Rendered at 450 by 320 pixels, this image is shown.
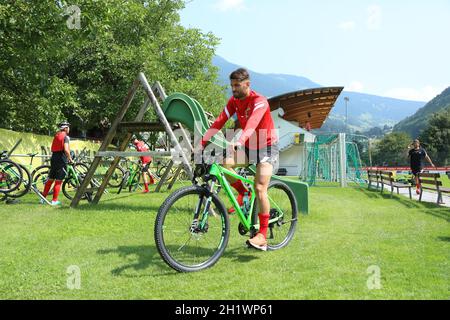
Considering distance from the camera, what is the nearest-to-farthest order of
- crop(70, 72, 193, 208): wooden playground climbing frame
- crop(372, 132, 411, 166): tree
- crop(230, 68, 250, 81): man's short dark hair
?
1. crop(230, 68, 250, 81): man's short dark hair
2. crop(70, 72, 193, 208): wooden playground climbing frame
3. crop(372, 132, 411, 166): tree

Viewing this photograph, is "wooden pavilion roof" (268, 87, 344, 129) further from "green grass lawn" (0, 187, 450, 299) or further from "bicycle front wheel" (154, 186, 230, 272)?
"bicycle front wheel" (154, 186, 230, 272)

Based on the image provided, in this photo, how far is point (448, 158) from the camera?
266ft

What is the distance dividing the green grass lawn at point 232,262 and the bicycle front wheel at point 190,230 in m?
0.17

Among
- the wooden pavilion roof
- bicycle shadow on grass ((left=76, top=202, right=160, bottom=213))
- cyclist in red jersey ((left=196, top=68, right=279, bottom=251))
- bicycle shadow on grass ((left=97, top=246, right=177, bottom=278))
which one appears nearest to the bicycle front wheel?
bicycle shadow on grass ((left=97, top=246, right=177, bottom=278))

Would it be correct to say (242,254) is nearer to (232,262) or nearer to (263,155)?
(232,262)

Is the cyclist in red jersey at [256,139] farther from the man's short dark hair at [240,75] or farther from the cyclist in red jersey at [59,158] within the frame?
the cyclist in red jersey at [59,158]

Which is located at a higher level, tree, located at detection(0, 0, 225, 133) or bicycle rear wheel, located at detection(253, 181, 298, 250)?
tree, located at detection(0, 0, 225, 133)

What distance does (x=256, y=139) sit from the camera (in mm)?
5188

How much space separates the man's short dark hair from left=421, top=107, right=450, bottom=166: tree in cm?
8587

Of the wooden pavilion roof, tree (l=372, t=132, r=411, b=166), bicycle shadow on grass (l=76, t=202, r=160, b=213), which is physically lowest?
bicycle shadow on grass (l=76, t=202, r=160, b=213)

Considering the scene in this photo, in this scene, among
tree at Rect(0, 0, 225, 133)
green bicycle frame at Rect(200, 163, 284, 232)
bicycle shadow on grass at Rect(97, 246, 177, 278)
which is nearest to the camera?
bicycle shadow on grass at Rect(97, 246, 177, 278)

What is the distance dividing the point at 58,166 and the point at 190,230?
21.0ft

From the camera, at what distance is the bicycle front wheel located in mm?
4293

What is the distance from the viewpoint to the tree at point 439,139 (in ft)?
274
